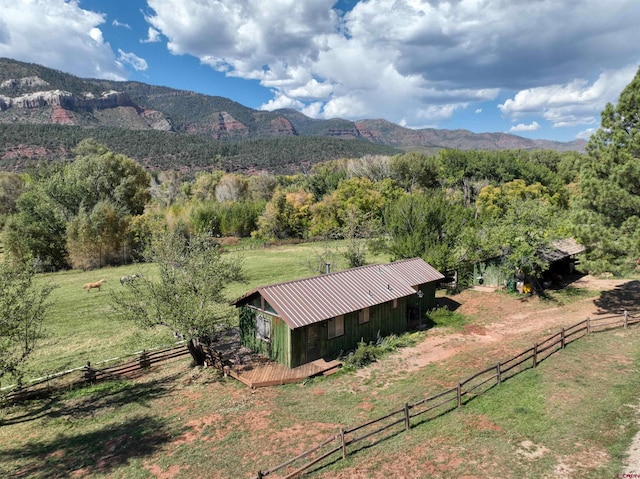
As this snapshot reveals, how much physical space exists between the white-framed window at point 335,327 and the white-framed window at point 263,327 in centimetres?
291

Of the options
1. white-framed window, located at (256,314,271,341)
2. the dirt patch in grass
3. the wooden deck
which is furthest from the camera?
white-framed window, located at (256,314,271,341)

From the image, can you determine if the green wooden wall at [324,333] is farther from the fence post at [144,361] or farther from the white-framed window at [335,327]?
the fence post at [144,361]

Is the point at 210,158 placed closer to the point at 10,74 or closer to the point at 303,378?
the point at 10,74

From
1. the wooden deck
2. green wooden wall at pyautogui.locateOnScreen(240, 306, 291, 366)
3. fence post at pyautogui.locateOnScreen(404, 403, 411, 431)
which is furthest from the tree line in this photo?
fence post at pyautogui.locateOnScreen(404, 403, 411, 431)

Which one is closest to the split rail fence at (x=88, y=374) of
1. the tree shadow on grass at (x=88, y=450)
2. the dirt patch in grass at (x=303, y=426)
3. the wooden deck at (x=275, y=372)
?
the dirt patch in grass at (x=303, y=426)

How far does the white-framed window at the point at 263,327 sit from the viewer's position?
736 inches

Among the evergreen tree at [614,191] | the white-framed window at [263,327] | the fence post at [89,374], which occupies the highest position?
the evergreen tree at [614,191]

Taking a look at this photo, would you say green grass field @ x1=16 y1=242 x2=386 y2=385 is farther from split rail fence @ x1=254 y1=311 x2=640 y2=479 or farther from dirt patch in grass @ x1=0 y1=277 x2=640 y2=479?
split rail fence @ x1=254 y1=311 x2=640 y2=479

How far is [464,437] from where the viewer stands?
11.2 m

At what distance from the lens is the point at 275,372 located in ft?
56.6

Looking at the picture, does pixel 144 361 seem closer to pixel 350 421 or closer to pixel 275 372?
pixel 275 372

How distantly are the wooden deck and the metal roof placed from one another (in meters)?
2.13

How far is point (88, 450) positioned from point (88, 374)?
19.6 ft

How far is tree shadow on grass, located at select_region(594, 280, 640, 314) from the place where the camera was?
2278 centimetres
